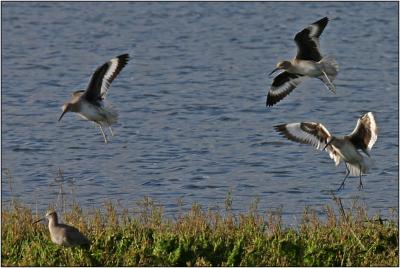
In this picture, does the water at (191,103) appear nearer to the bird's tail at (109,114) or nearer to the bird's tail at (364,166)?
the bird's tail at (364,166)

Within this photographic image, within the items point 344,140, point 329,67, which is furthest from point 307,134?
point 329,67

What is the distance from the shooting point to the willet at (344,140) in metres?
11.1

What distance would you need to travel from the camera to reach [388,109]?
61.5 ft

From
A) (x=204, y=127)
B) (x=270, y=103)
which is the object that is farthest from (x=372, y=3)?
(x=270, y=103)

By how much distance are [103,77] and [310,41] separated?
2.54m

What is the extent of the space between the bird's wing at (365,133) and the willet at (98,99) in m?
2.43

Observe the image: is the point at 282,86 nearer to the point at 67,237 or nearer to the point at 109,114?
the point at 109,114

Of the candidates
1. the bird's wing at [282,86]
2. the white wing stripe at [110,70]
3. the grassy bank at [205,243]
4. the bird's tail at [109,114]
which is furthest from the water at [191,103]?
the grassy bank at [205,243]

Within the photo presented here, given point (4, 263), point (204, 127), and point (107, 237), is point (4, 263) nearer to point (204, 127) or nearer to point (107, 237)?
point (107, 237)

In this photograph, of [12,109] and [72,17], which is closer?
[12,109]

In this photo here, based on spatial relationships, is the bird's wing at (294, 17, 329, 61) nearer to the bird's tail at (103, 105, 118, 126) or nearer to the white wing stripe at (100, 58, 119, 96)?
the white wing stripe at (100, 58, 119, 96)

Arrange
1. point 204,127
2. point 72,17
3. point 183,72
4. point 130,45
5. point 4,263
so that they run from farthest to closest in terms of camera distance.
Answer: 1. point 72,17
2. point 130,45
3. point 183,72
4. point 204,127
5. point 4,263

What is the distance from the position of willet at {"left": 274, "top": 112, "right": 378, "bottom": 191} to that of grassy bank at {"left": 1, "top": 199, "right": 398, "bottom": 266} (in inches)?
32.4

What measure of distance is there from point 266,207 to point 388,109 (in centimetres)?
590
